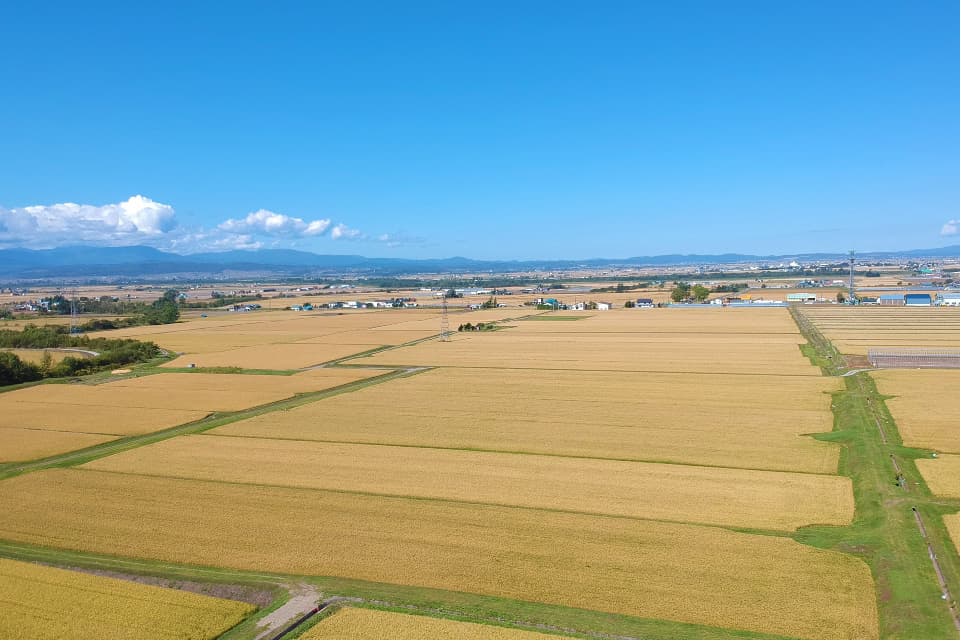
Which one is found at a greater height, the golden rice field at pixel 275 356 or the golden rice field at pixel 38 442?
the golden rice field at pixel 275 356

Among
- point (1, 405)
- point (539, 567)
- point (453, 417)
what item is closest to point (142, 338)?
point (1, 405)

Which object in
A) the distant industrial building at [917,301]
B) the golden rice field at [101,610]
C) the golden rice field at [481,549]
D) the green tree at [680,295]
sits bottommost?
the golden rice field at [101,610]

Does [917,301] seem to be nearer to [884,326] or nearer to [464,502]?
[884,326]

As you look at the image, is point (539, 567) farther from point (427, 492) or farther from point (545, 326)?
point (545, 326)

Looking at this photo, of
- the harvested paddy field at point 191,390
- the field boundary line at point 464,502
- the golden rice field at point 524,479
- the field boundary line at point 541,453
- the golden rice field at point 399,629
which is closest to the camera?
the golden rice field at point 399,629

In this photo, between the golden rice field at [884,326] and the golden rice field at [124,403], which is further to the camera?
the golden rice field at [884,326]

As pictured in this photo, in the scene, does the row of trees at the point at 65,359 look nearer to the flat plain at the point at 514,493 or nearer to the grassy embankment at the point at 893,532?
the flat plain at the point at 514,493

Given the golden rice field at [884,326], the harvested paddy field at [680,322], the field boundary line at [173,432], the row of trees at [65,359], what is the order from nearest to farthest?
the field boundary line at [173,432]
the row of trees at [65,359]
the golden rice field at [884,326]
the harvested paddy field at [680,322]

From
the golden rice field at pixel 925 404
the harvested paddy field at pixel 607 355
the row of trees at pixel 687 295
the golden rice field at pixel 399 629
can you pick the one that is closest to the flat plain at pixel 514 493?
the golden rice field at pixel 399 629

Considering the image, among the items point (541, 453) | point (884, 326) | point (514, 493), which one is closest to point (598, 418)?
point (541, 453)
